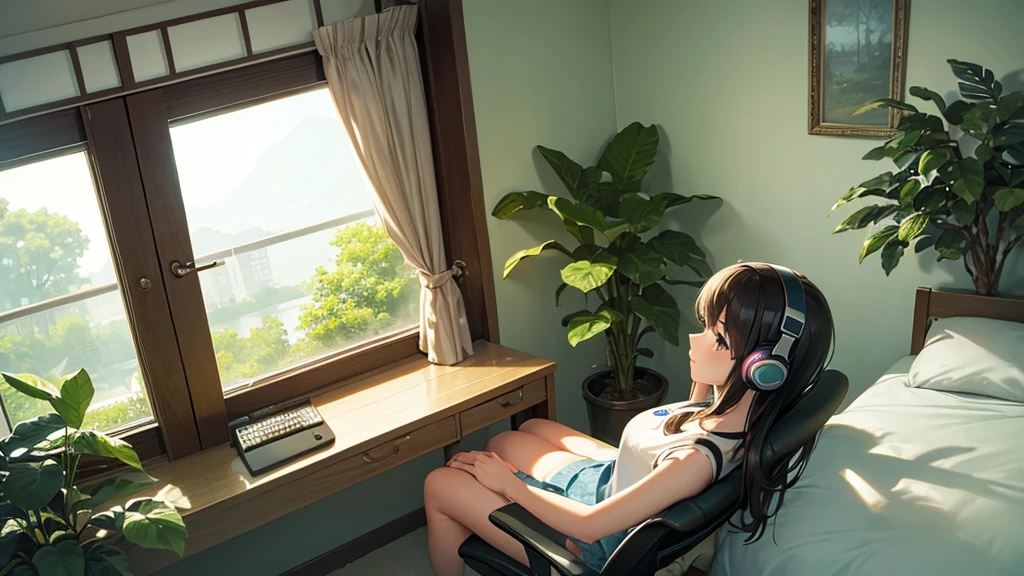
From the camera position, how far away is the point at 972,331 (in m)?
2.34

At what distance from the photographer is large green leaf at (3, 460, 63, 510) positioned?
70.6 inches

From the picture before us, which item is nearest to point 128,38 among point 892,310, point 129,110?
point 129,110

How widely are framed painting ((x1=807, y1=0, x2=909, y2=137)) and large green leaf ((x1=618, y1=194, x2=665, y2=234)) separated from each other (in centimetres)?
60

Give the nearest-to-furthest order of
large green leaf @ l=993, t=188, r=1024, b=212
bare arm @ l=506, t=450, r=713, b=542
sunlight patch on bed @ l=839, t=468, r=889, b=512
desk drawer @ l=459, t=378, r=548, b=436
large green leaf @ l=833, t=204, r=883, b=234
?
bare arm @ l=506, t=450, r=713, b=542
sunlight patch on bed @ l=839, t=468, r=889, b=512
large green leaf @ l=993, t=188, r=1024, b=212
large green leaf @ l=833, t=204, r=883, b=234
desk drawer @ l=459, t=378, r=548, b=436

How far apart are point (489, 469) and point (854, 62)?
5.78ft

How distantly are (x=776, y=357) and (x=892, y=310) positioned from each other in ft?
4.43

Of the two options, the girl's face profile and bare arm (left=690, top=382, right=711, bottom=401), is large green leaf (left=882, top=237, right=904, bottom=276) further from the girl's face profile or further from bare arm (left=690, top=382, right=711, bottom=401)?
the girl's face profile

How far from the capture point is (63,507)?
199 centimetres

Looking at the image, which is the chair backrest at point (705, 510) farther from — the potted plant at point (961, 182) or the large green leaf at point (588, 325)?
the large green leaf at point (588, 325)

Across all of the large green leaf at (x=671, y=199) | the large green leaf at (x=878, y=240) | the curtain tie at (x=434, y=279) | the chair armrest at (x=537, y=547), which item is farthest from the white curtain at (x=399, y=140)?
the large green leaf at (x=878, y=240)

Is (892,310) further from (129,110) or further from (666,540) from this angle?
(129,110)

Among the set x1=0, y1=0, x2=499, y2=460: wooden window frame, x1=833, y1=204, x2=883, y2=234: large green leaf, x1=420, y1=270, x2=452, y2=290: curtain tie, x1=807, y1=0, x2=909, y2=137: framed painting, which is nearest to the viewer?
x1=0, y1=0, x2=499, y2=460: wooden window frame

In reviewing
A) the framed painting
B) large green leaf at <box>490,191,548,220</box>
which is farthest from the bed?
large green leaf at <box>490,191,548,220</box>

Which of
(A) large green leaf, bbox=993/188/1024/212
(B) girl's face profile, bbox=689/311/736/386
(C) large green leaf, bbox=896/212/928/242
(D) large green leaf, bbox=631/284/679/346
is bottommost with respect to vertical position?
(D) large green leaf, bbox=631/284/679/346
